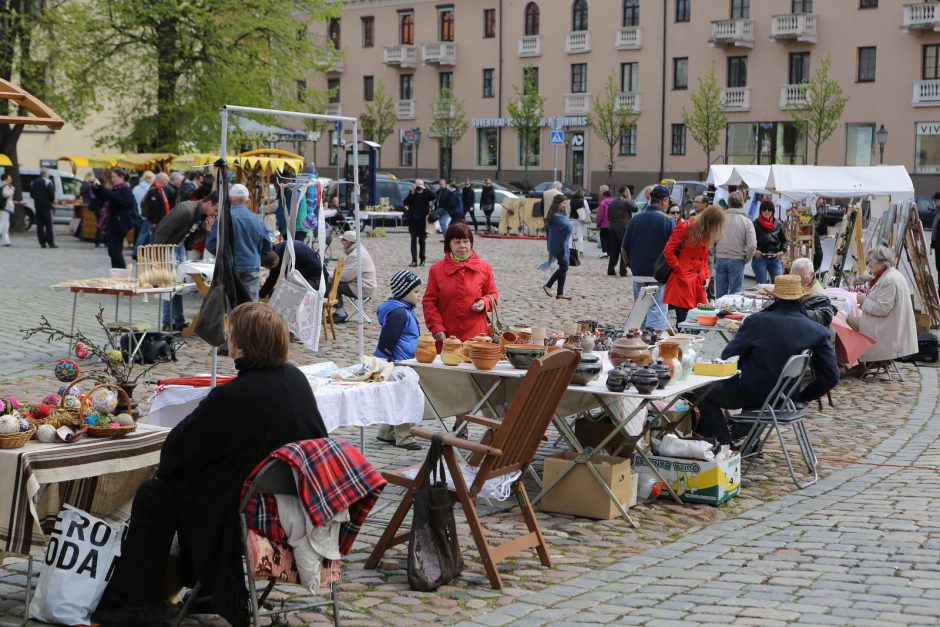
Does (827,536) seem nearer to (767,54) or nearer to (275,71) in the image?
(275,71)

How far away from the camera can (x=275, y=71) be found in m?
33.8

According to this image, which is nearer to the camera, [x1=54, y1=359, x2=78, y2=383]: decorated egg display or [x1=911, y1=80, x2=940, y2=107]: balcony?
[x1=54, y1=359, x2=78, y2=383]: decorated egg display

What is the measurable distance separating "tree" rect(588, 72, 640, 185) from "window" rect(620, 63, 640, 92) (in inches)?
24.6

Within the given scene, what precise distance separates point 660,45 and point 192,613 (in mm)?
55185

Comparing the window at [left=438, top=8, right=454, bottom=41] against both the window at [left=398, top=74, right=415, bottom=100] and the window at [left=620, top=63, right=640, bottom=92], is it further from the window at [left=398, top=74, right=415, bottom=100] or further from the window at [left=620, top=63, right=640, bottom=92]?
the window at [left=620, top=63, right=640, bottom=92]

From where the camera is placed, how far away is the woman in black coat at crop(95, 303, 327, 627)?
504 centimetres

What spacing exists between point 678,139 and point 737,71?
13.4 ft

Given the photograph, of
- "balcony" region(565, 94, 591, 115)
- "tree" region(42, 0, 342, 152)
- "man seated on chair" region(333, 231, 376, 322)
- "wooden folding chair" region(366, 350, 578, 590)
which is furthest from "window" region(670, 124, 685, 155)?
"wooden folding chair" region(366, 350, 578, 590)

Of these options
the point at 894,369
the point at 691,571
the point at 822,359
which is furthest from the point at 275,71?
the point at 691,571

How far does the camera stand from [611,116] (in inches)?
2269

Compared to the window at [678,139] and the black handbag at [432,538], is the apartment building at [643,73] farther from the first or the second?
the black handbag at [432,538]

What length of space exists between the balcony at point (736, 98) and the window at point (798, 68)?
6.60 feet

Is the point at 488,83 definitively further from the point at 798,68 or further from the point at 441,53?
the point at 798,68

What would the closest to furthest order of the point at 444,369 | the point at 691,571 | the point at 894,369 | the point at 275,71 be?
the point at 691,571
the point at 444,369
the point at 894,369
the point at 275,71
